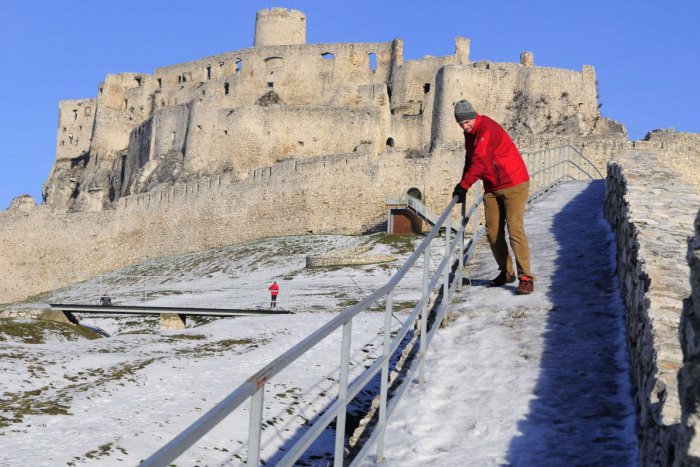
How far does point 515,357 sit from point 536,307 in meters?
1.11

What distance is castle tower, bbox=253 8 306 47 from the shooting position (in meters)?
64.4

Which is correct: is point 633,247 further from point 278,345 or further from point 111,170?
point 111,170

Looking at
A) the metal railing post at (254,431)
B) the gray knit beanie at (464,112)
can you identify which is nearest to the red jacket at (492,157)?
the gray knit beanie at (464,112)

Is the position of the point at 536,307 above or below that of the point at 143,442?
above

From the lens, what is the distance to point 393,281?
552 cm

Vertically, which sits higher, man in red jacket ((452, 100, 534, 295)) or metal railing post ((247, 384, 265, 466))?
man in red jacket ((452, 100, 534, 295))

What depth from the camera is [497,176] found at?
8203 mm

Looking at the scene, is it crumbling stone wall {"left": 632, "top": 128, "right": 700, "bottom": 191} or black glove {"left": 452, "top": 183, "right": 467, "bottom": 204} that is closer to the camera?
black glove {"left": 452, "top": 183, "right": 467, "bottom": 204}

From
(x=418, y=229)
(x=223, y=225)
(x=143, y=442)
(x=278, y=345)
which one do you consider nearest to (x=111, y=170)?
(x=223, y=225)

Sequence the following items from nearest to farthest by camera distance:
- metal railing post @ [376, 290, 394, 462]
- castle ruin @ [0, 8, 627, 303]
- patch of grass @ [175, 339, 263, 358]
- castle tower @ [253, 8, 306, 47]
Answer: metal railing post @ [376, 290, 394, 462]
patch of grass @ [175, 339, 263, 358]
castle ruin @ [0, 8, 627, 303]
castle tower @ [253, 8, 306, 47]

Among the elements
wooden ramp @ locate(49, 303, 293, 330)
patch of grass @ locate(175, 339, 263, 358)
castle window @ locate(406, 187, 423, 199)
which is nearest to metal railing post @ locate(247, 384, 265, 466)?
patch of grass @ locate(175, 339, 263, 358)

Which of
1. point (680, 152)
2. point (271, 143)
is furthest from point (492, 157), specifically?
point (271, 143)

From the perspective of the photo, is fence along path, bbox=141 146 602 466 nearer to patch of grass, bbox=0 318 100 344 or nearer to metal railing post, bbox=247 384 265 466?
metal railing post, bbox=247 384 265 466

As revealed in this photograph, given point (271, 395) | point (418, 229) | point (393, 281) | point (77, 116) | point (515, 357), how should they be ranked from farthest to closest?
point (77, 116) → point (418, 229) → point (271, 395) → point (515, 357) → point (393, 281)
